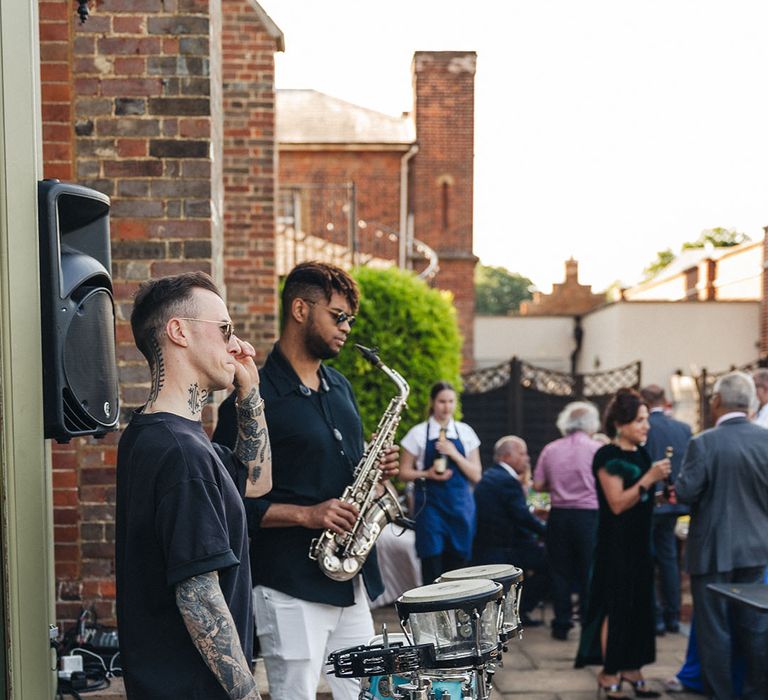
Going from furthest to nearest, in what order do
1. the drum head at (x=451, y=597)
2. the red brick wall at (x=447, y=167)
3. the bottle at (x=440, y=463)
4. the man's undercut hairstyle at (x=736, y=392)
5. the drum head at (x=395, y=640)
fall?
the red brick wall at (x=447, y=167) < the bottle at (x=440, y=463) < the man's undercut hairstyle at (x=736, y=392) < the drum head at (x=395, y=640) < the drum head at (x=451, y=597)

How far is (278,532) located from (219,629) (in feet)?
3.95

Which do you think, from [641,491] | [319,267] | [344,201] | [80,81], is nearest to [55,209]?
[319,267]

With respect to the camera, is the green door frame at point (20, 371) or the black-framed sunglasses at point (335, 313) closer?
the green door frame at point (20, 371)

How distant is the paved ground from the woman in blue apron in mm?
772

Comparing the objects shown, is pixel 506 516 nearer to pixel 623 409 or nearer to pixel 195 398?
pixel 623 409

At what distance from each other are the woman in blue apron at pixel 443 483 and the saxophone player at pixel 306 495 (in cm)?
364

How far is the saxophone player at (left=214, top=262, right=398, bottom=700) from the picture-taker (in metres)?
3.30

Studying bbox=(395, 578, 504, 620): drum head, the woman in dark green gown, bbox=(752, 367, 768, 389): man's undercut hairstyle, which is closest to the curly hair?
the woman in dark green gown

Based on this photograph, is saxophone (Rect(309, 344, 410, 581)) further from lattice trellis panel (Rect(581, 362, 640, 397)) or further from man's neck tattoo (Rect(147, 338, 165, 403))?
lattice trellis panel (Rect(581, 362, 640, 397))

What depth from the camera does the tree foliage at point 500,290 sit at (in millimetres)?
90812

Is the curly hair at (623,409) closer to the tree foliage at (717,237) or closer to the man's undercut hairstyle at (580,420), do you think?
the man's undercut hairstyle at (580,420)

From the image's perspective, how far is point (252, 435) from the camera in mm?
2893

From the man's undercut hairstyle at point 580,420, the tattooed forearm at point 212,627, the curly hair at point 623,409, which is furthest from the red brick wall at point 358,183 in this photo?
the tattooed forearm at point 212,627

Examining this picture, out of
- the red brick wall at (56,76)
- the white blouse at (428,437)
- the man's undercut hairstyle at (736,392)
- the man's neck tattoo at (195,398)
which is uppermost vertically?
the red brick wall at (56,76)
